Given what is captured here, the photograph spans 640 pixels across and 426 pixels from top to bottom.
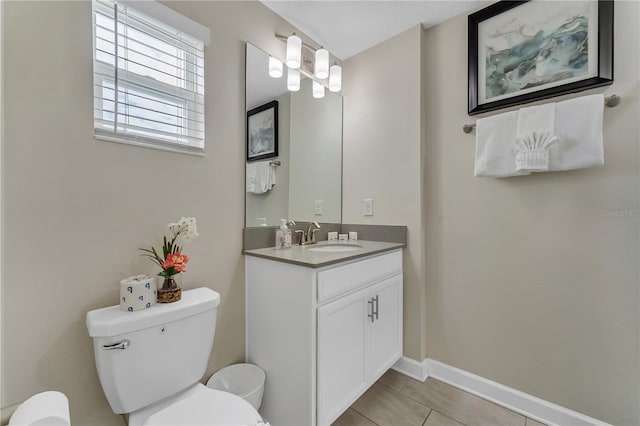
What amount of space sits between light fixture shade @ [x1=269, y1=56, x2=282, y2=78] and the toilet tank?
1.33 meters

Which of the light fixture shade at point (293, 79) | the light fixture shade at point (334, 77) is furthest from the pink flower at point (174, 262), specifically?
the light fixture shade at point (334, 77)

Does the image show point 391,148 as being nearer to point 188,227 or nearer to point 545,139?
point 545,139

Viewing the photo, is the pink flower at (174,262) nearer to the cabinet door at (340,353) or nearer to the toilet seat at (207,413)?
the toilet seat at (207,413)

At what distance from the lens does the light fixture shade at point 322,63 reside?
180 centimetres

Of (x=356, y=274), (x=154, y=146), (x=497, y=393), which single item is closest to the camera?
(x=154, y=146)

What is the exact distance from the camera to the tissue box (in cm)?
98

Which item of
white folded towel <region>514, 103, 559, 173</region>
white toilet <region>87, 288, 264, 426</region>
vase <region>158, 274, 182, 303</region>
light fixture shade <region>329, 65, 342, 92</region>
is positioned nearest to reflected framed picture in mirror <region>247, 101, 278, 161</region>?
light fixture shade <region>329, 65, 342, 92</region>

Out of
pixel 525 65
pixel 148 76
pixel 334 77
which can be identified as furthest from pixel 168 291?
pixel 525 65

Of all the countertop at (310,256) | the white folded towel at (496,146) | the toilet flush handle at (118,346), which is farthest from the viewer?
the white folded towel at (496,146)

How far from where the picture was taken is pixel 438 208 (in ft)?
5.84

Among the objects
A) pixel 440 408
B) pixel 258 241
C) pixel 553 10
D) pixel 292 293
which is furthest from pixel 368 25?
pixel 440 408

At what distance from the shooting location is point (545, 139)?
132 cm

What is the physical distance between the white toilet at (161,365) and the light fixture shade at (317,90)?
1548mm

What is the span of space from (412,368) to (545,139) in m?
1.56
